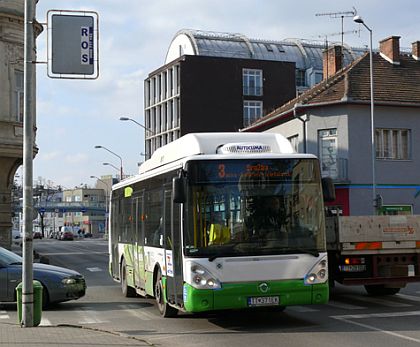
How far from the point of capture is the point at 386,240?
549 inches

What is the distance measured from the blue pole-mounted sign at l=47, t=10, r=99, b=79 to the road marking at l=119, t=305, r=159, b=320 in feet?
15.4

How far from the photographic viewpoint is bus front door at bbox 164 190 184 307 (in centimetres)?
1120

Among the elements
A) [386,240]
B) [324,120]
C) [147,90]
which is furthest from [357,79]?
[147,90]

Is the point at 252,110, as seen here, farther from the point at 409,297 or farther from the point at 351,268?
the point at 351,268

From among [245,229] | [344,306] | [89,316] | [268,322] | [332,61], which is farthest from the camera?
[332,61]

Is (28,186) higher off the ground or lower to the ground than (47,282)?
higher

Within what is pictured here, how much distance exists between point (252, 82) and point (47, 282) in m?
63.0

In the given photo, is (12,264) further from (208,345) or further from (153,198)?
(208,345)

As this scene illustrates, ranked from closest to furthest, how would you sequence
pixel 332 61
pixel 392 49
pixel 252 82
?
pixel 392 49, pixel 332 61, pixel 252 82

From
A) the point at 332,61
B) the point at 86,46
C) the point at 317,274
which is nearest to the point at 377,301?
the point at 317,274

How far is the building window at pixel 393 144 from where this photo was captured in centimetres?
3606

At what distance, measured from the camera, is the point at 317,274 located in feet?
36.1

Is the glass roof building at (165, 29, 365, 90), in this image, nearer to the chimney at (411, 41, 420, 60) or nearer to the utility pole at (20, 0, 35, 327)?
the chimney at (411, 41, 420, 60)

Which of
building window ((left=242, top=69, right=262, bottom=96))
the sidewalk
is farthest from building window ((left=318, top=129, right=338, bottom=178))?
building window ((left=242, top=69, right=262, bottom=96))
